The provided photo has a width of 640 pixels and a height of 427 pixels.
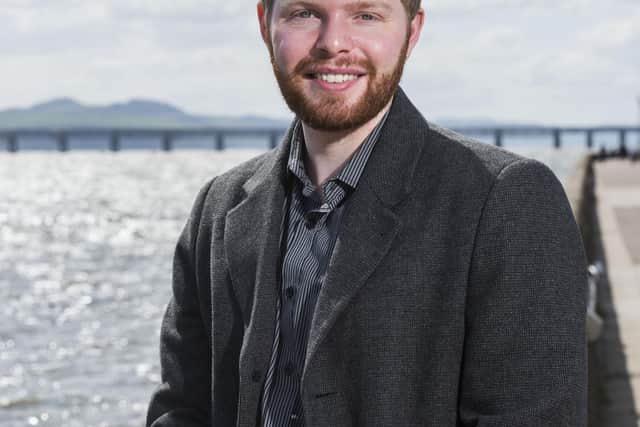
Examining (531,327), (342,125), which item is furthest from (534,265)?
(342,125)

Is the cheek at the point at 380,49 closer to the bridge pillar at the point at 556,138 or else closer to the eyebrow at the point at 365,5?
the eyebrow at the point at 365,5

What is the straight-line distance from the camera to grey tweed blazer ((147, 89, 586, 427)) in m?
1.92

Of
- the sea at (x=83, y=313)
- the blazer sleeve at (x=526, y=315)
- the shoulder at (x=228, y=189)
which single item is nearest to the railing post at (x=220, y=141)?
the sea at (x=83, y=313)

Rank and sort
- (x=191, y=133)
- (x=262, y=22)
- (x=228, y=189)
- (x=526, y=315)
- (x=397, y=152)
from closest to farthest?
(x=526, y=315) → (x=397, y=152) → (x=262, y=22) → (x=228, y=189) → (x=191, y=133)

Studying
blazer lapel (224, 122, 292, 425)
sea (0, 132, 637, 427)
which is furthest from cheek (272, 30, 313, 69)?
sea (0, 132, 637, 427)

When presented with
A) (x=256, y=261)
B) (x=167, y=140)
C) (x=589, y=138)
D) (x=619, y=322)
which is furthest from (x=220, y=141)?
(x=256, y=261)

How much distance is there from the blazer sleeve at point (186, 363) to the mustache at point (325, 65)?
447 millimetres

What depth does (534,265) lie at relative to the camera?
1924 mm

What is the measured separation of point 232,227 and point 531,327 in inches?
25.4

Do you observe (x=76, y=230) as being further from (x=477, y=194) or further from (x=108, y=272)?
(x=477, y=194)

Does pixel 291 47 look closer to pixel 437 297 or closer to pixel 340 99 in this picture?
pixel 340 99

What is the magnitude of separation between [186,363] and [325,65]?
0.68m

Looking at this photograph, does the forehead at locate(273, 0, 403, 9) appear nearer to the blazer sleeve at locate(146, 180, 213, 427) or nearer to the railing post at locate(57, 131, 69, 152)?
the blazer sleeve at locate(146, 180, 213, 427)

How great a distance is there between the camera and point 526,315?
192cm
